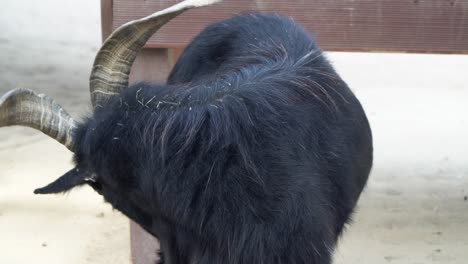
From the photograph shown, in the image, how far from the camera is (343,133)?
2965 mm

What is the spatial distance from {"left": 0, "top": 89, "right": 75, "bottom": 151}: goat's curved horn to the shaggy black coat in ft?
0.87

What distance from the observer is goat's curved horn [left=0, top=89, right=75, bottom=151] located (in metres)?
2.74

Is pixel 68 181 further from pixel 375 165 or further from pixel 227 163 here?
pixel 375 165

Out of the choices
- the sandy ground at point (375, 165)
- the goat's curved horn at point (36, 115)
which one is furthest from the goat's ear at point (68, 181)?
the sandy ground at point (375, 165)

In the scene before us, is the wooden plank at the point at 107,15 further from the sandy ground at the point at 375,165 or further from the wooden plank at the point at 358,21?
the sandy ground at the point at 375,165

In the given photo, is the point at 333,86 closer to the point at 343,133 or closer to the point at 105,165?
the point at 343,133

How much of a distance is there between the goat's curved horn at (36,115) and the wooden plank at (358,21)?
3.94 feet

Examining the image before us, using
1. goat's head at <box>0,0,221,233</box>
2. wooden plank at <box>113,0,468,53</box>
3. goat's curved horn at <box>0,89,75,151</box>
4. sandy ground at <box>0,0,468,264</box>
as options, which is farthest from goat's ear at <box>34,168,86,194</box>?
wooden plank at <box>113,0,468,53</box>

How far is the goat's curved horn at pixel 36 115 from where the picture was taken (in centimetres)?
274

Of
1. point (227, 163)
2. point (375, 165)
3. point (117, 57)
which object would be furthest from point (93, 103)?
point (375, 165)

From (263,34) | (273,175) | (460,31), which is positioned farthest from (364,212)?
(273,175)

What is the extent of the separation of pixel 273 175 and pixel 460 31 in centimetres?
222

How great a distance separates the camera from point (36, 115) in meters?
2.88

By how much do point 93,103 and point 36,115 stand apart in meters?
0.23
